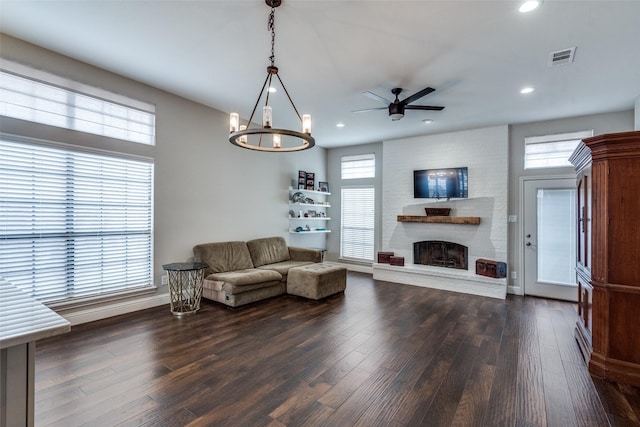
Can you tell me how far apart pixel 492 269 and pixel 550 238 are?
3.58 feet

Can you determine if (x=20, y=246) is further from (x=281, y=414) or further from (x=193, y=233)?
(x=281, y=414)

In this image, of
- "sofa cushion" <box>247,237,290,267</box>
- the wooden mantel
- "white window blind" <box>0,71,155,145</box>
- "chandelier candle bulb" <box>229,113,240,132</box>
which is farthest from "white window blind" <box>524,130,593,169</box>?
"white window blind" <box>0,71,155,145</box>

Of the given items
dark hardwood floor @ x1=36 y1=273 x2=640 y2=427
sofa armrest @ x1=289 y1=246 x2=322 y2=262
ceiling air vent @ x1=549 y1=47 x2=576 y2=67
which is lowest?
dark hardwood floor @ x1=36 y1=273 x2=640 y2=427

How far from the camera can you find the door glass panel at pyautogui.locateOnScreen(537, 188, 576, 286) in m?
4.94

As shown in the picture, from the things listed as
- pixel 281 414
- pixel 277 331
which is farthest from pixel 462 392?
pixel 277 331

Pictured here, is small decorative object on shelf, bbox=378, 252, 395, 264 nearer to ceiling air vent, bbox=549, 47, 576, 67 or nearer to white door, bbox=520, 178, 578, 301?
white door, bbox=520, 178, 578, 301

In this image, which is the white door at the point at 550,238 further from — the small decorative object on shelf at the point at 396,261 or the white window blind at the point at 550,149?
the small decorative object on shelf at the point at 396,261

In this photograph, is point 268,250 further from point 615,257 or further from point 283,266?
point 615,257

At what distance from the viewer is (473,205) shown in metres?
5.68

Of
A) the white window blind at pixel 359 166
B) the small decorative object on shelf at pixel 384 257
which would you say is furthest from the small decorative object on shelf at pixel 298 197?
the small decorative object on shelf at pixel 384 257

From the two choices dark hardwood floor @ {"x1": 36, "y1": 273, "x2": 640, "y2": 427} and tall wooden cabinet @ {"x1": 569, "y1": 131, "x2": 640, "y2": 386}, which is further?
tall wooden cabinet @ {"x1": 569, "y1": 131, "x2": 640, "y2": 386}

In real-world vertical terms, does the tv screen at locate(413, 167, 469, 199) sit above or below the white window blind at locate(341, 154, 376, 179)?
below

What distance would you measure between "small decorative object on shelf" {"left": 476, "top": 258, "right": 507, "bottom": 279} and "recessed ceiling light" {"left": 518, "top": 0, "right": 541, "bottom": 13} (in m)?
3.95

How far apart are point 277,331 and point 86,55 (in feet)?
12.4
